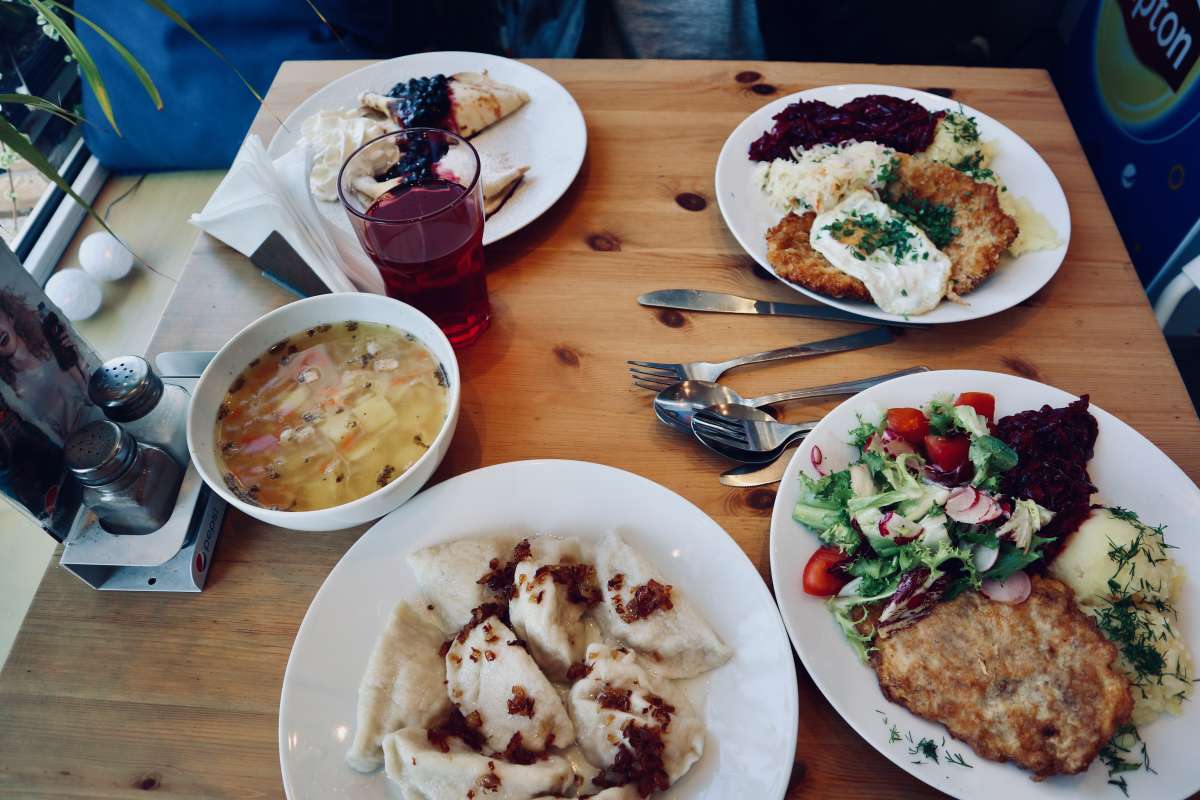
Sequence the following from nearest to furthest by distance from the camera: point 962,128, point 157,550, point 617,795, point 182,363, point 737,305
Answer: point 617,795 < point 157,550 < point 182,363 < point 737,305 < point 962,128

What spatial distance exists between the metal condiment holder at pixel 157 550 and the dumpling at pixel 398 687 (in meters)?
0.46

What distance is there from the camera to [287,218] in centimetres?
174

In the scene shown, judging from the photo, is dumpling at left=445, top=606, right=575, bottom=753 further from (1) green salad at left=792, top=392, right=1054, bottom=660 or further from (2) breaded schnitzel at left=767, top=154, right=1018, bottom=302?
(2) breaded schnitzel at left=767, top=154, right=1018, bottom=302

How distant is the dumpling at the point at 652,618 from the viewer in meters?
1.24

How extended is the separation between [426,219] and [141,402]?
2.13 feet

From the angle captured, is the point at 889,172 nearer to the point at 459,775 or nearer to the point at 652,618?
the point at 652,618

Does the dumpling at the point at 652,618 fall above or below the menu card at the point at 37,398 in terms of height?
below

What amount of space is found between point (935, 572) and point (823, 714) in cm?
31

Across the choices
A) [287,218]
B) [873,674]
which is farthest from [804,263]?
[287,218]

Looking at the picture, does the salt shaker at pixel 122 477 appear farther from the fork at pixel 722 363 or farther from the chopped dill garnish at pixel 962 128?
the chopped dill garnish at pixel 962 128

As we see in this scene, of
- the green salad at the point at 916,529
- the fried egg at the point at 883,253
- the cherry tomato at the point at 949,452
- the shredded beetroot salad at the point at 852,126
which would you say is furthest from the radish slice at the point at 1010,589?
the shredded beetroot salad at the point at 852,126

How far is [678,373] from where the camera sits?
174 centimetres

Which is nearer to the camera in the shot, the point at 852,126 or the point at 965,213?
the point at 965,213

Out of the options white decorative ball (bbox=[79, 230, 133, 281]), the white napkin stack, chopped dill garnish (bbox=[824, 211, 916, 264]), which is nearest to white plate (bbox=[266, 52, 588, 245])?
the white napkin stack
